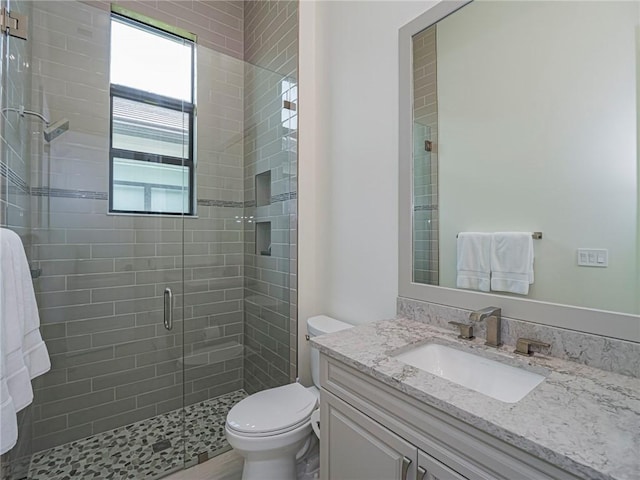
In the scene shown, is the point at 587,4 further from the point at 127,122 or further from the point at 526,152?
the point at 127,122

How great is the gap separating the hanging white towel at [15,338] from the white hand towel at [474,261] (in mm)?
1599

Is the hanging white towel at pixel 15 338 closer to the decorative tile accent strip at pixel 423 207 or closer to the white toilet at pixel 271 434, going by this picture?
the white toilet at pixel 271 434

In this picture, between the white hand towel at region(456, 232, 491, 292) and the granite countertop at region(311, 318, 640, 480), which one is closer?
the granite countertop at region(311, 318, 640, 480)

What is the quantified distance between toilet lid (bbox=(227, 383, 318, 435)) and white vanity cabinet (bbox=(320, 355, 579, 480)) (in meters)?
0.34

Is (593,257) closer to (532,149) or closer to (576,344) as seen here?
(576,344)

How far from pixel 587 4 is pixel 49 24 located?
2.66 meters

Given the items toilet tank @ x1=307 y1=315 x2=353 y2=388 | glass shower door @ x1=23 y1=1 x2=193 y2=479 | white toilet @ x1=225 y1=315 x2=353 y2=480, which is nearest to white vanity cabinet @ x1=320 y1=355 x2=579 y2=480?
white toilet @ x1=225 y1=315 x2=353 y2=480

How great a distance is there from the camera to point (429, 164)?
4.49 feet

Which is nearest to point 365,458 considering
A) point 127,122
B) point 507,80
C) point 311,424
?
point 311,424

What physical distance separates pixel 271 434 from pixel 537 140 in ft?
5.10

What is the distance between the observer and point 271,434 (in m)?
1.34

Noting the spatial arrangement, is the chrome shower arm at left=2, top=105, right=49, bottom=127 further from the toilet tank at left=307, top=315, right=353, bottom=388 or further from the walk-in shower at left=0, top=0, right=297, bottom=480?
the toilet tank at left=307, top=315, right=353, bottom=388

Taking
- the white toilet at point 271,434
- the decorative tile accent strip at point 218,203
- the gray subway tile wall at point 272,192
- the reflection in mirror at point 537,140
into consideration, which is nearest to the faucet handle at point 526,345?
the reflection in mirror at point 537,140

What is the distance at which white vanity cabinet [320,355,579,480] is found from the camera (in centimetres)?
63
